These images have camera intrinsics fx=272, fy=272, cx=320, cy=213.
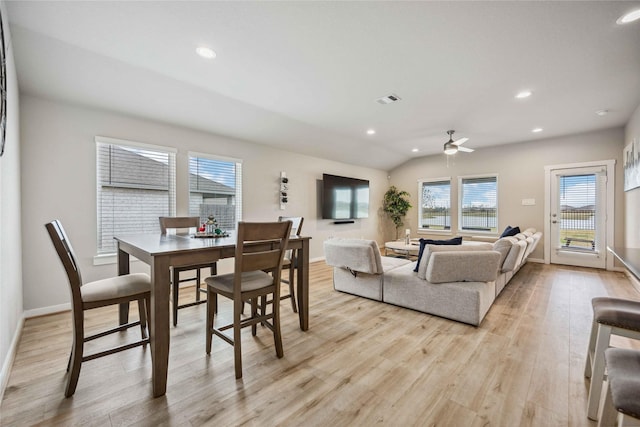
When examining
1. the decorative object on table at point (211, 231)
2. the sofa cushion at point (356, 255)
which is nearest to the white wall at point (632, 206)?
the sofa cushion at point (356, 255)

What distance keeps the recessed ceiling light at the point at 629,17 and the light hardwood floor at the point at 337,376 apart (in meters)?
2.63

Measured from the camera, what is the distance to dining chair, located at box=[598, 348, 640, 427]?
886 millimetres

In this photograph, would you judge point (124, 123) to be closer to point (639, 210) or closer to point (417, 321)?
point (417, 321)

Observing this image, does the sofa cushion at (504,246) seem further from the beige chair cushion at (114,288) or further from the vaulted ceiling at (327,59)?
the beige chair cushion at (114,288)

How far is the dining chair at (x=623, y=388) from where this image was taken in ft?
2.91

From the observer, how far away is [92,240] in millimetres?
3264

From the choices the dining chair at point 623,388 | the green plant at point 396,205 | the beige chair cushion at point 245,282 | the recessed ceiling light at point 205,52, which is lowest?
the dining chair at point 623,388

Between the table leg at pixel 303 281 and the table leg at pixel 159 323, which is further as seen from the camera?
the table leg at pixel 303 281

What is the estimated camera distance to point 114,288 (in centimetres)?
181

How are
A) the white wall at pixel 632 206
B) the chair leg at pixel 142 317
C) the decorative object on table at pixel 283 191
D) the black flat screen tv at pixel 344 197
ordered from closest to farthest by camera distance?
the chair leg at pixel 142 317 → the white wall at pixel 632 206 → the decorative object on table at pixel 283 191 → the black flat screen tv at pixel 344 197

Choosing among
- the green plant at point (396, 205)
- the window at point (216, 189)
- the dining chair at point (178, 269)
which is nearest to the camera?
the dining chair at point (178, 269)

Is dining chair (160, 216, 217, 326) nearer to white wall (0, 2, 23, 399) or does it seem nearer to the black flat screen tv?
white wall (0, 2, 23, 399)

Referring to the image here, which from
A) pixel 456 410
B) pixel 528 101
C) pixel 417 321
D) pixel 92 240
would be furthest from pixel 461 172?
pixel 92 240

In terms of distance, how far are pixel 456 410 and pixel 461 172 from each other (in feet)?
21.0
